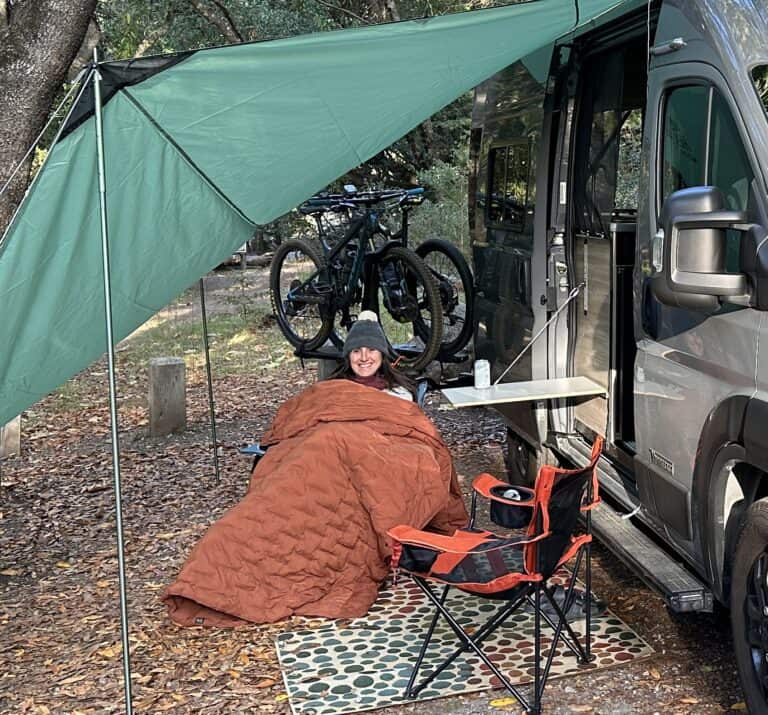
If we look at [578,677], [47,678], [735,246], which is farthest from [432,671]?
[735,246]

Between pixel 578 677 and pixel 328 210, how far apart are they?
5076mm

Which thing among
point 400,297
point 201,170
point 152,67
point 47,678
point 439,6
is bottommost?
point 47,678

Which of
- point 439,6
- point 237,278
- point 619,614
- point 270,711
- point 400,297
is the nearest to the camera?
point 270,711

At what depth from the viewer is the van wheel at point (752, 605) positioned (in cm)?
295

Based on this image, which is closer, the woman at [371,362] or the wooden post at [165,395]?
the woman at [371,362]

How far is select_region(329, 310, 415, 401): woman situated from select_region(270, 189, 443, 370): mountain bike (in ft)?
6.36

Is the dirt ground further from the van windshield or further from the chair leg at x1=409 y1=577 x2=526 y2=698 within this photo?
the van windshield

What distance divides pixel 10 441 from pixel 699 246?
6.08 metres

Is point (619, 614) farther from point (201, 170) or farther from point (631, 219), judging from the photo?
point (201, 170)

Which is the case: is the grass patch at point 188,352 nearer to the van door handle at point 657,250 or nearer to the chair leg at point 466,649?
the chair leg at point 466,649

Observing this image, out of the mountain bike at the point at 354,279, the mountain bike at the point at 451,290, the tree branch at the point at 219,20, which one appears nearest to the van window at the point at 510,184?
the mountain bike at the point at 451,290

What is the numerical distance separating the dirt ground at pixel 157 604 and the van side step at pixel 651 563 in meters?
0.37

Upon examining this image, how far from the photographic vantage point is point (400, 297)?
292 inches

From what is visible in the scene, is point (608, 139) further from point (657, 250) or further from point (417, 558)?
point (417, 558)
